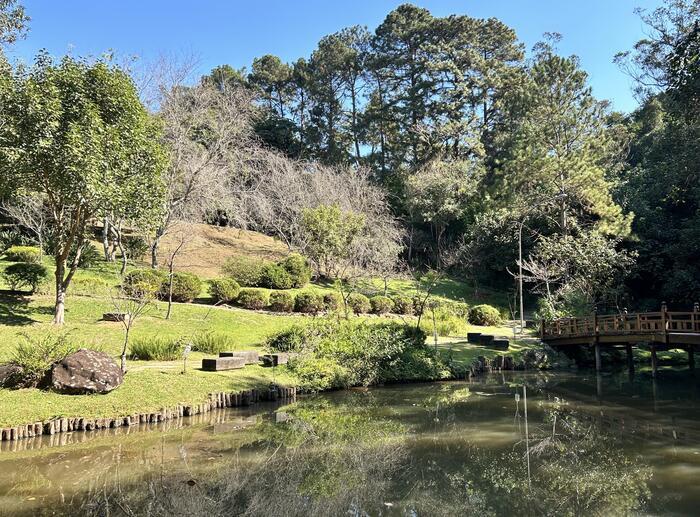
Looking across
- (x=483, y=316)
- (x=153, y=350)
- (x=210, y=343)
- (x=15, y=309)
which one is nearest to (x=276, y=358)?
(x=210, y=343)

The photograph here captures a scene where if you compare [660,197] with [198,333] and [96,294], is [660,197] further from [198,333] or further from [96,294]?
[96,294]

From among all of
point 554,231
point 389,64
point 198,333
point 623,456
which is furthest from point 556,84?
point 623,456

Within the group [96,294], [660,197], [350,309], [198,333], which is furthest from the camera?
[660,197]

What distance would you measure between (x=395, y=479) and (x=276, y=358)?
312 inches

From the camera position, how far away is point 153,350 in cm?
1477

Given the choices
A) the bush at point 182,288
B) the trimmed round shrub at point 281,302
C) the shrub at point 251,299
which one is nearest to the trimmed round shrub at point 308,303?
the trimmed round shrub at point 281,302

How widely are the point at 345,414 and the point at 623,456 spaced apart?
5.82 m

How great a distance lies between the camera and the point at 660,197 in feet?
96.8

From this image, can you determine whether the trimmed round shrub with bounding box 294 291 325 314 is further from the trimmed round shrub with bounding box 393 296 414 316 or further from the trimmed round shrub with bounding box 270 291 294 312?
the trimmed round shrub with bounding box 393 296 414 316

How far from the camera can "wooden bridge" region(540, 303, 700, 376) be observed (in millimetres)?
16673

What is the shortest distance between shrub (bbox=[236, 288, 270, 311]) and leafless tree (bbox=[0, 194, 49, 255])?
29.7ft

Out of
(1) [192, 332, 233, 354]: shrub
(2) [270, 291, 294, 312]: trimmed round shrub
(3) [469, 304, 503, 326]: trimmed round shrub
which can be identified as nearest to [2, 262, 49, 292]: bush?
(1) [192, 332, 233, 354]: shrub

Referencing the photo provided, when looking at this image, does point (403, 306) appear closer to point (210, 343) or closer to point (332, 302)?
point (332, 302)

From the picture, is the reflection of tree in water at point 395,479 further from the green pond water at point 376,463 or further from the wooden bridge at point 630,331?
the wooden bridge at point 630,331
